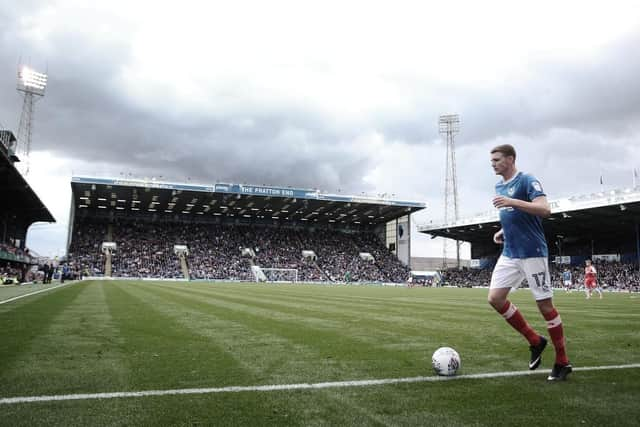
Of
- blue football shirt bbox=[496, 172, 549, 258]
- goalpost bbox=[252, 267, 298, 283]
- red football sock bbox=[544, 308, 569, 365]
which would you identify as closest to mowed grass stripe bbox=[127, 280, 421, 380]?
red football sock bbox=[544, 308, 569, 365]

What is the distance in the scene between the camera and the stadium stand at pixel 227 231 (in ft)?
181

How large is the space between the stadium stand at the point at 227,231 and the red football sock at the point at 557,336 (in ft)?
170

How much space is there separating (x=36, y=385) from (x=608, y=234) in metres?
64.1

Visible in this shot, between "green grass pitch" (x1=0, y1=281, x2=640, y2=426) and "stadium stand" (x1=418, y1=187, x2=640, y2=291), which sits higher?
"stadium stand" (x1=418, y1=187, x2=640, y2=291)

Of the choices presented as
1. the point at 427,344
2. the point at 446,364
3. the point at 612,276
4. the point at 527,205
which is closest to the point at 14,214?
the point at 427,344

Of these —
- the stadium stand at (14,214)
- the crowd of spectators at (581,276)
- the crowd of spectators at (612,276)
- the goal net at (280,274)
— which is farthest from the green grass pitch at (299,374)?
the goal net at (280,274)

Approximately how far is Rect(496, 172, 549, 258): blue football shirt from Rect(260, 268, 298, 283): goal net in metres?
56.0

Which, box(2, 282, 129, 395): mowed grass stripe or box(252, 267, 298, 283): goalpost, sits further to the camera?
box(252, 267, 298, 283): goalpost

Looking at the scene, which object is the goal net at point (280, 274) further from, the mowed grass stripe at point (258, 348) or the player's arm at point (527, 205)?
the player's arm at point (527, 205)

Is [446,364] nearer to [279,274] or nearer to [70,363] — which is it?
[70,363]

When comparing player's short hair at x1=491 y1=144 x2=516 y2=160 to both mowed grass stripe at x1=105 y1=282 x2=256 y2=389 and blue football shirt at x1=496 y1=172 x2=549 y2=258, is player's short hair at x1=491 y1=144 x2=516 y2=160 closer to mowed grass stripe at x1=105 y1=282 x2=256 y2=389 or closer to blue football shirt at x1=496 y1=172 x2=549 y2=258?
blue football shirt at x1=496 y1=172 x2=549 y2=258

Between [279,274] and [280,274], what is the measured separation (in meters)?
0.15

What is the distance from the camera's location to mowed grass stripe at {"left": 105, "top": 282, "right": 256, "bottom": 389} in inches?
165

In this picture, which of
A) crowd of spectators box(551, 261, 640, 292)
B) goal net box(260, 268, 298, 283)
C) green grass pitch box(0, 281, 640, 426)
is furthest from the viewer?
goal net box(260, 268, 298, 283)
